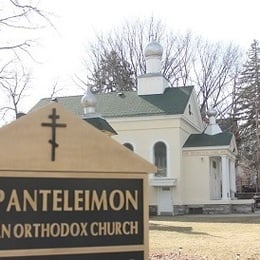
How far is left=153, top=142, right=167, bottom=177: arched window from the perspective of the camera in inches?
1491

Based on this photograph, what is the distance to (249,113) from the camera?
61.9 m

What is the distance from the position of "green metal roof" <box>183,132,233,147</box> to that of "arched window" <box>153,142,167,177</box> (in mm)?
1538

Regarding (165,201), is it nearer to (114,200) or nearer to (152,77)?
(152,77)

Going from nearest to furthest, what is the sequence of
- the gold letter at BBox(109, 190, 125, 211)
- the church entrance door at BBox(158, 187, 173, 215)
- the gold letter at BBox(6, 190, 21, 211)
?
1. the gold letter at BBox(6, 190, 21, 211)
2. the gold letter at BBox(109, 190, 125, 211)
3. the church entrance door at BBox(158, 187, 173, 215)

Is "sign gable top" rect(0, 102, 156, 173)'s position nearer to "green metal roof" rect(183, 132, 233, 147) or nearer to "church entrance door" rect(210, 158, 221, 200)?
"church entrance door" rect(210, 158, 221, 200)

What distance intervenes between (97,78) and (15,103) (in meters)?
21.7

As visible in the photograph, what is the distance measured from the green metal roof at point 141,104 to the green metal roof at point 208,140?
8.76 ft

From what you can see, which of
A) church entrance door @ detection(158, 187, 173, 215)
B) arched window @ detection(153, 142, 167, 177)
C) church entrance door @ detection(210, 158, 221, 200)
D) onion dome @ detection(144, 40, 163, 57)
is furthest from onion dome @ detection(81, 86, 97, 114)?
church entrance door @ detection(210, 158, 221, 200)

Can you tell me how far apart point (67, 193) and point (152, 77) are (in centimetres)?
3660

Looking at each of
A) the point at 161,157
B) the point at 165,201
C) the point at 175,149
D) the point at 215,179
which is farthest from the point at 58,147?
the point at 215,179

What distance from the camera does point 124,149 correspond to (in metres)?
4.09

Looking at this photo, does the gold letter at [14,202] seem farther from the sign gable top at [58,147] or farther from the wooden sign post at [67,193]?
the sign gable top at [58,147]

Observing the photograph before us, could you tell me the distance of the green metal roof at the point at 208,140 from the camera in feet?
126

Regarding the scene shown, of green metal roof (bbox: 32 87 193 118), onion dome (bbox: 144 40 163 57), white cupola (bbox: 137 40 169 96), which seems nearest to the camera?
green metal roof (bbox: 32 87 193 118)
